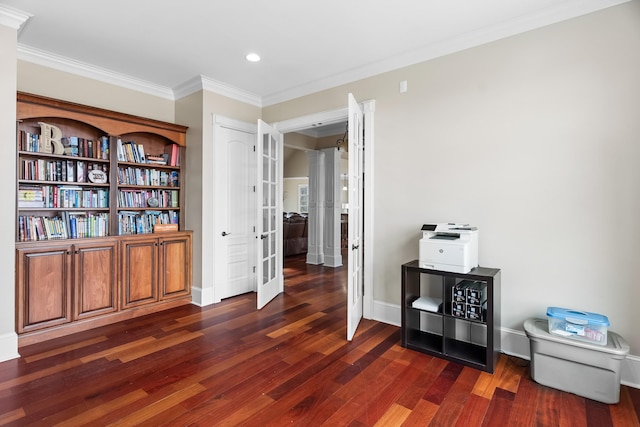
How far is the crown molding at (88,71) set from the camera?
314 cm

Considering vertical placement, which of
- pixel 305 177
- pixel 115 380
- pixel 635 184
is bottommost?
pixel 115 380

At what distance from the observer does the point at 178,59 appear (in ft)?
10.9

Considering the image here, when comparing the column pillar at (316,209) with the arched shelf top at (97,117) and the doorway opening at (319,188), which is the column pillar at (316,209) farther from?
the arched shelf top at (97,117)

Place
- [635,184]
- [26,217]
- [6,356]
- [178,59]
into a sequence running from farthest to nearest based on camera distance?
[178,59] → [26,217] → [6,356] → [635,184]

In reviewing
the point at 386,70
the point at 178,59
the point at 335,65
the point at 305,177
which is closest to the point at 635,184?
the point at 386,70

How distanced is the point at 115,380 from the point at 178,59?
9.60 ft

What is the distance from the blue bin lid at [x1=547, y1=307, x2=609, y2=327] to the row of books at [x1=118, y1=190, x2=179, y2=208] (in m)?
4.02

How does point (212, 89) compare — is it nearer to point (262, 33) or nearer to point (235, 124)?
point (235, 124)

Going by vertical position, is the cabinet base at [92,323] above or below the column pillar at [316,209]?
below

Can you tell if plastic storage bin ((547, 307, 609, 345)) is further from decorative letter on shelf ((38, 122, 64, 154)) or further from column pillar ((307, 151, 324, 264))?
column pillar ((307, 151, 324, 264))

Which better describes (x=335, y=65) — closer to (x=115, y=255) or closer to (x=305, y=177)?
(x=115, y=255)

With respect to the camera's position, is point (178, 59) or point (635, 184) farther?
point (178, 59)

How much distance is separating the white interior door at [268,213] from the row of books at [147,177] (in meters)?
1.11

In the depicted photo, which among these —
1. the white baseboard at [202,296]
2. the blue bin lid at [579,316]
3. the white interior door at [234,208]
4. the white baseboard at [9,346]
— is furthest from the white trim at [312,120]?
the white baseboard at [9,346]
